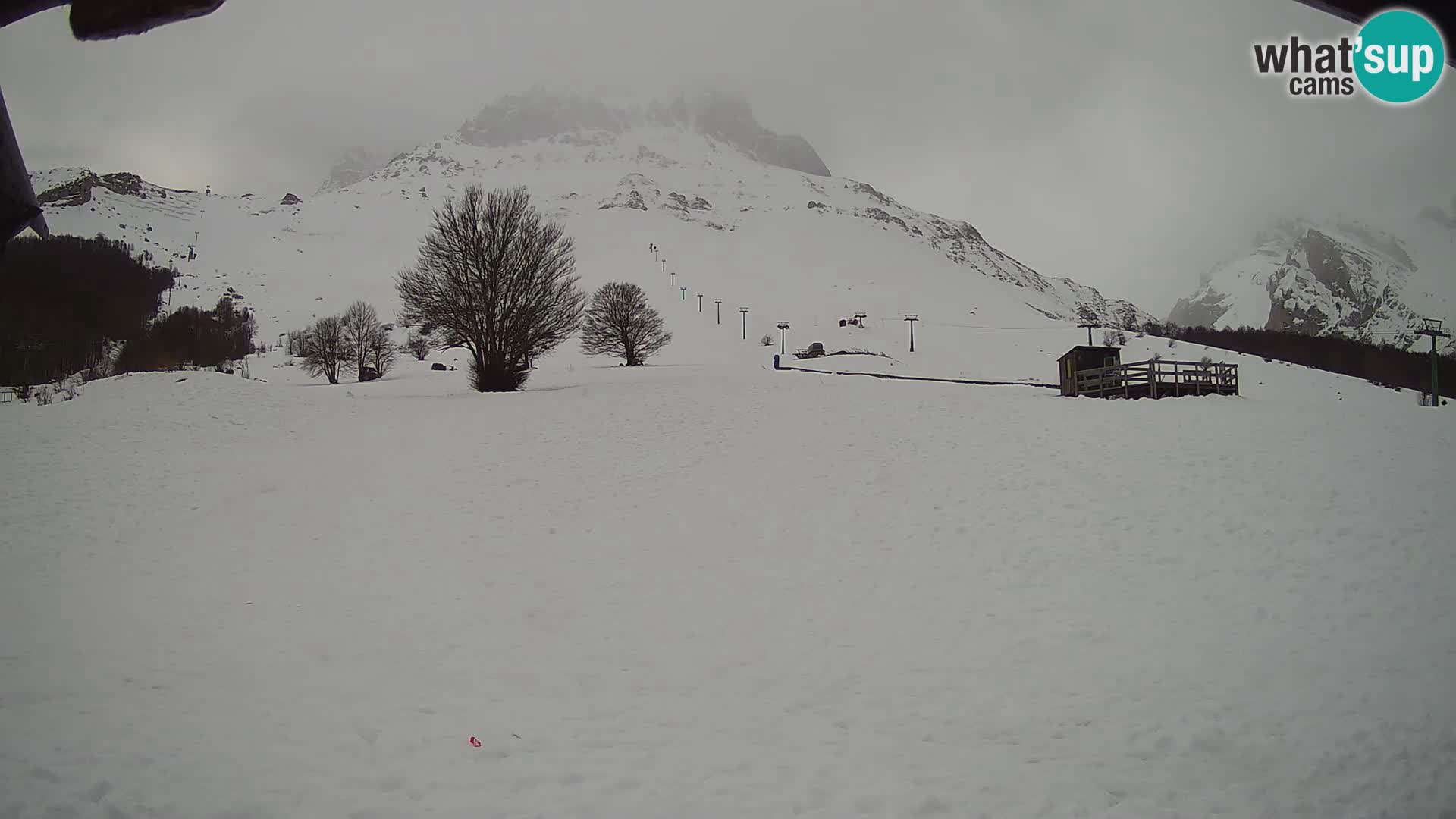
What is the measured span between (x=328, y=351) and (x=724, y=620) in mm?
52345

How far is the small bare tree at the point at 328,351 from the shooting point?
170 ft

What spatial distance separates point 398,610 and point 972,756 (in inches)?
331

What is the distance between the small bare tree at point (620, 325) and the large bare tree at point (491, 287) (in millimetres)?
21099

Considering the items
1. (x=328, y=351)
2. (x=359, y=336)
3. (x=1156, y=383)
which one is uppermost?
(x=359, y=336)

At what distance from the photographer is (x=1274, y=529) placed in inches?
504

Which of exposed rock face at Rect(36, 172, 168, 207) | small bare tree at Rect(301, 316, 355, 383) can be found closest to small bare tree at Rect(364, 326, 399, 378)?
small bare tree at Rect(301, 316, 355, 383)

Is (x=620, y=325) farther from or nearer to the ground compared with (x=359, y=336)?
farther from the ground

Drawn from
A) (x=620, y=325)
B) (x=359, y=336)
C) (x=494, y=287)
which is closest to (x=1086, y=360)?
(x=494, y=287)

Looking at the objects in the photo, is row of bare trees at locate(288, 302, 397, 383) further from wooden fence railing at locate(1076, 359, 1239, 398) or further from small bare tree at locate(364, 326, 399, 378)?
wooden fence railing at locate(1076, 359, 1239, 398)

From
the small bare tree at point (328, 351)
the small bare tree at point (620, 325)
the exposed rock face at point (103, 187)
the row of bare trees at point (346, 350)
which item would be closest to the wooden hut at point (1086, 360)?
the small bare tree at point (620, 325)

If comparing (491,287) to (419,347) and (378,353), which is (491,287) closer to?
(378,353)

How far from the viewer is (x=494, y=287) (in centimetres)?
2952

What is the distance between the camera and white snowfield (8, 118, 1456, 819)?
20.3 feet

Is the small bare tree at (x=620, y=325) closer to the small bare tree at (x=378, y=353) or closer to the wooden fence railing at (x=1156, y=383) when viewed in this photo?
the small bare tree at (x=378, y=353)
